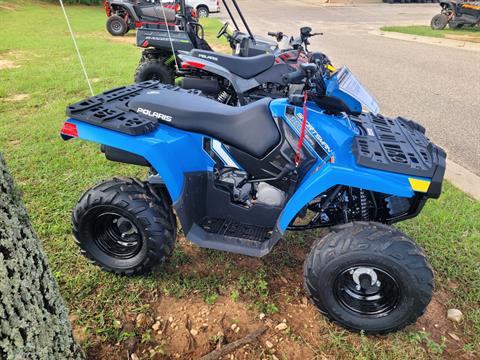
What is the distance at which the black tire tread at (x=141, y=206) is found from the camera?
2453 mm

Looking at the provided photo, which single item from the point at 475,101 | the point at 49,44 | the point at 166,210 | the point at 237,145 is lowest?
the point at 49,44

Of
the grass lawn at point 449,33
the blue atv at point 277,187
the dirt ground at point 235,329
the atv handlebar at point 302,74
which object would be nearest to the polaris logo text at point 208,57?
the blue atv at point 277,187

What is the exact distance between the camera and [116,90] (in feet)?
9.47

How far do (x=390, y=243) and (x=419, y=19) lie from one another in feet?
69.5

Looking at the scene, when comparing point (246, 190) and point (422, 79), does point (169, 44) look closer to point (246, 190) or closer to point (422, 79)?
point (246, 190)

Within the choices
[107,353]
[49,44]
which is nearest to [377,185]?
[107,353]

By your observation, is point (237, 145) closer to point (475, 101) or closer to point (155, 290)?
point (155, 290)

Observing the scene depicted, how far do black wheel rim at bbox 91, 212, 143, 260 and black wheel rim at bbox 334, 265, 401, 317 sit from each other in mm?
1321

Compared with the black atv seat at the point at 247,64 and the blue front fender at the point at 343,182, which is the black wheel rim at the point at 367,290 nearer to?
the blue front fender at the point at 343,182

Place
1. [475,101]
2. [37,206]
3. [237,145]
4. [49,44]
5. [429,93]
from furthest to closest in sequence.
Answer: [49,44]
[429,93]
[475,101]
[37,206]
[237,145]

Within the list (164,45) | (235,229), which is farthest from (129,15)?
(235,229)

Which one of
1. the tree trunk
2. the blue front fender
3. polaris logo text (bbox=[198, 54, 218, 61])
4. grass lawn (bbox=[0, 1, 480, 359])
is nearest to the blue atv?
the blue front fender

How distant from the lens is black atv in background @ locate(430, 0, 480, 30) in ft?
46.9

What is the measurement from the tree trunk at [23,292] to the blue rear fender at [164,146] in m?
0.91
